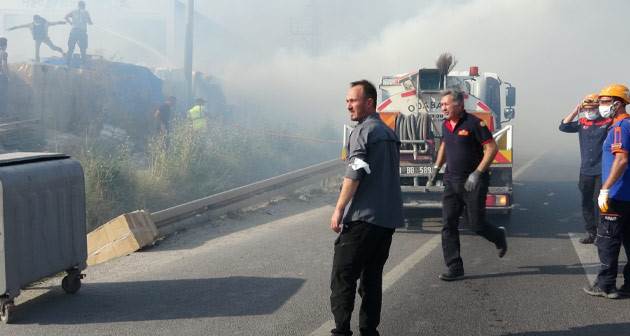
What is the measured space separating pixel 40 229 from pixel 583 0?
3996 cm

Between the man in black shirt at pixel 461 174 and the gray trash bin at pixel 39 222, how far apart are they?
11.3 ft

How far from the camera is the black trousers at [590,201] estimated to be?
8.16 metres

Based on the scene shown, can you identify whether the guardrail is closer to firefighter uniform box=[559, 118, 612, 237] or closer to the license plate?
the license plate

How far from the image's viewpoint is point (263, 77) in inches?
1388

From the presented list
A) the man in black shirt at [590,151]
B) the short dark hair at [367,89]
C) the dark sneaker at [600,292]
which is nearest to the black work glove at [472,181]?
the dark sneaker at [600,292]

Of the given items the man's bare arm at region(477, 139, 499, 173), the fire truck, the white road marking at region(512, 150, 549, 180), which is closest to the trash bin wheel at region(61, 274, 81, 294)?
the man's bare arm at region(477, 139, 499, 173)

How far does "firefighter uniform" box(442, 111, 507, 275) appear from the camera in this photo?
21.4 feet

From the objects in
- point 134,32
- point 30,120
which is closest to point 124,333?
point 30,120

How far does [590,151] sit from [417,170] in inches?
85.4

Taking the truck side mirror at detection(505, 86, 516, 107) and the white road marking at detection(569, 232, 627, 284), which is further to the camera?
the truck side mirror at detection(505, 86, 516, 107)

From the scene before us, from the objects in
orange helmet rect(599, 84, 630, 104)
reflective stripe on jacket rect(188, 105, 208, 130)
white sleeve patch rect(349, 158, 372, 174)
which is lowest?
white sleeve patch rect(349, 158, 372, 174)

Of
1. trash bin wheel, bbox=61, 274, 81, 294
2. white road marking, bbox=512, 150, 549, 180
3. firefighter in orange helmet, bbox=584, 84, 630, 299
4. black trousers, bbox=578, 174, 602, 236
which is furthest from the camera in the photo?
white road marking, bbox=512, 150, 549, 180

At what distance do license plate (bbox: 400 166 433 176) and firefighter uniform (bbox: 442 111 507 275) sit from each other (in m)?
2.28

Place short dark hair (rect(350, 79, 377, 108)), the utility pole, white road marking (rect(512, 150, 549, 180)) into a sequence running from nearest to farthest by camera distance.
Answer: short dark hair (rect(350, 79, 377, 108)), white road marking (rect(512, 150, 549, 180)), the utility pole
